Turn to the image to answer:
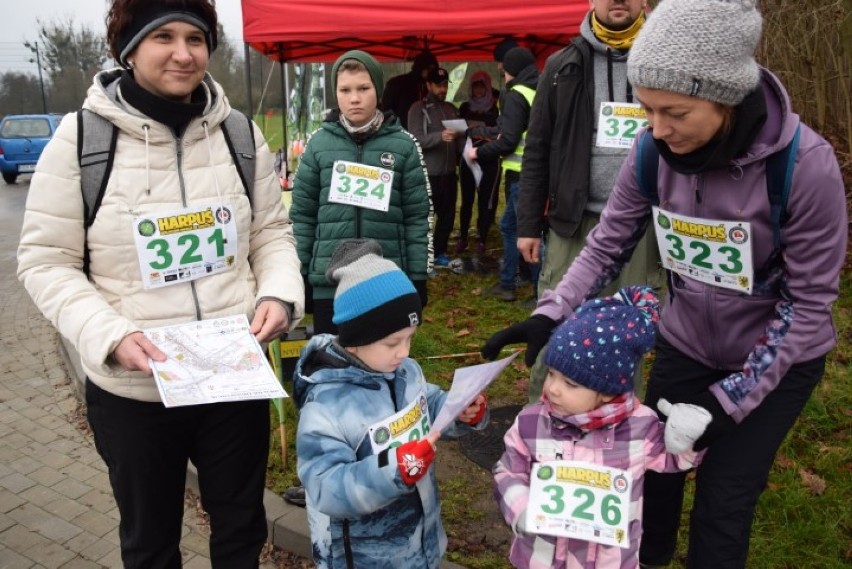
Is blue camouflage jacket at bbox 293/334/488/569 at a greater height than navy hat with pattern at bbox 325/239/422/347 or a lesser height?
lesser

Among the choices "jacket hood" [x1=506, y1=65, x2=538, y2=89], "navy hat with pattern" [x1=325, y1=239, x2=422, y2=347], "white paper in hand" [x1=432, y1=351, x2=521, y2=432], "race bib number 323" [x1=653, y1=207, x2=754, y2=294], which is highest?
"jacket hood" [x1=506, y1=65, x2=538, y2=89]

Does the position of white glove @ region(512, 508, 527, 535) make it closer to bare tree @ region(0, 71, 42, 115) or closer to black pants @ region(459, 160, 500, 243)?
black pants @ region(459, 160, 500, 243)

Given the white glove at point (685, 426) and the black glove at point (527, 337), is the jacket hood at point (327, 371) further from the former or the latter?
the white glove at point (685, 426)

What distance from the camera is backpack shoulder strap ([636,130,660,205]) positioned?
2111 mm

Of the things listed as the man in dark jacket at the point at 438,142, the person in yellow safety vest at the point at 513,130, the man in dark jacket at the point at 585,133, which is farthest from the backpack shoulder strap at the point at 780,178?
the man in dark jacket at the point at 438,142

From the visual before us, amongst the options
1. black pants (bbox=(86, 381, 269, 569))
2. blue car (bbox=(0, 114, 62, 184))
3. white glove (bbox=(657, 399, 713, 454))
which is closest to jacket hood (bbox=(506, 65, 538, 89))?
black pants (bbox=(86, 381, 269, 569))

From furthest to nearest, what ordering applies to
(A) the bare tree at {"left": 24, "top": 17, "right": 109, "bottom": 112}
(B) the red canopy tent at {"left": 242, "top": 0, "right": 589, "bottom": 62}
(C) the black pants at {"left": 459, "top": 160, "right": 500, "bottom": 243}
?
1. (A) the bare tree at {"left": 24, "top": 17, "right": 109, "bottom": 112}
2. (C) the black pants at {"left": 459, "top": 160, "right": 500, "bottom": 243}
3. (B) the red canopy tent at {"left": 242, "top": 0, "right": 589, "bottom": 62}

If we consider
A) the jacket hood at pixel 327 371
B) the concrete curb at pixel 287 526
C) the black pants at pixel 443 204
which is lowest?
the concrete curb at pixel 287 526

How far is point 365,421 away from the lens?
1.94 metres

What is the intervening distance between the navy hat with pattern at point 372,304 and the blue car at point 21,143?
1968 cm

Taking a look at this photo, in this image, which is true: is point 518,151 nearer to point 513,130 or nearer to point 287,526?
point 513,130

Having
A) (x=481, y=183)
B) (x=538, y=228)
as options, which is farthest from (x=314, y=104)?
(x=538, y=228)

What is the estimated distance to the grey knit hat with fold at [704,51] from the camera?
1.67 meters

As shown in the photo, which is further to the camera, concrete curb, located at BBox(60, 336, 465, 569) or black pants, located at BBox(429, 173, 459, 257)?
black pants, located at BBox(429, 173, 459, 257)
